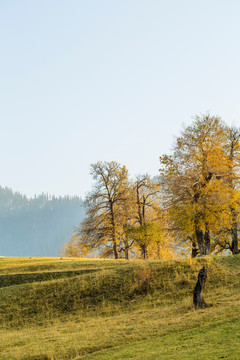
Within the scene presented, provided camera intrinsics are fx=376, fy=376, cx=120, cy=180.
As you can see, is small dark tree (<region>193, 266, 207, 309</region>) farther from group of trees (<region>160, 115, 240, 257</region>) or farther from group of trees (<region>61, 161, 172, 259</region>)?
group of trees (<region>61, 161, 172, 259</region>)

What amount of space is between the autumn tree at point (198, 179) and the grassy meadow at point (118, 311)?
8.04 m

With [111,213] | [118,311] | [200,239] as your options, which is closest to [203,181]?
[200,239]

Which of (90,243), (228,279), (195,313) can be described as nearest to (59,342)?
(195,313)

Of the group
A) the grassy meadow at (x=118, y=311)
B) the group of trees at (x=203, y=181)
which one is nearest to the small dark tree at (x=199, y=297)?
the grassy meadow at (x=118, y=311)

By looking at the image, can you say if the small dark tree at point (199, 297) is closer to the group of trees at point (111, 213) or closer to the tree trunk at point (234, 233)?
the tree trunk at point (234, 233)

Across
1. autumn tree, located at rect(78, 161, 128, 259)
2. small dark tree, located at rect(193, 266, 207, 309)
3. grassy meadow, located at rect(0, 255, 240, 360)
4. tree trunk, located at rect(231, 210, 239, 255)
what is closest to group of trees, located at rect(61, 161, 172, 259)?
autumn tree, located at rect(78, 161, 128, 259)

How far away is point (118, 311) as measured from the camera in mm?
19016

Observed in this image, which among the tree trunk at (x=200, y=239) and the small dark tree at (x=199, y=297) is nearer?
the small dark tree at (x=199, y=297)

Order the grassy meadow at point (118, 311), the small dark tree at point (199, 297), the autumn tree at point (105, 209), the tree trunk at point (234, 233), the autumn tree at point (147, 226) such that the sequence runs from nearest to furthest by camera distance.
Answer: the grassy meadow at point (118, 311) → the small dark tree at point (199, 297) → the tree trunk at point (234, 233) → the autumn tree at point (147, 226) → the autumn tree at point (105, 209)

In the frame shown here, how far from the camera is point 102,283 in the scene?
2270 centimetres

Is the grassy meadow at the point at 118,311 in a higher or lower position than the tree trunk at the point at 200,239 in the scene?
lower

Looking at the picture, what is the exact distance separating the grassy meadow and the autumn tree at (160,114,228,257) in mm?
8040

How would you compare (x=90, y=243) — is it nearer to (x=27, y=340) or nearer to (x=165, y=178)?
(x=165, y=178)

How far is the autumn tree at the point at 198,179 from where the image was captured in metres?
33.2
